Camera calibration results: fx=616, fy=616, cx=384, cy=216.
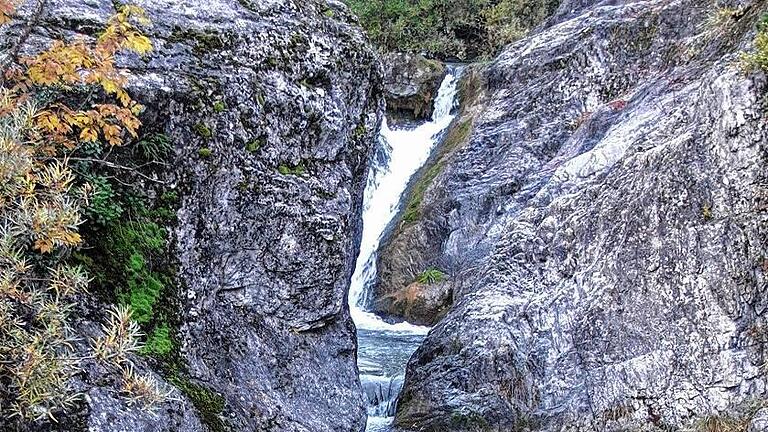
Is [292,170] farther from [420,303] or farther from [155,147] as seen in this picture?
[420,303]

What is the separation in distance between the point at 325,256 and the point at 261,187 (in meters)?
1.25

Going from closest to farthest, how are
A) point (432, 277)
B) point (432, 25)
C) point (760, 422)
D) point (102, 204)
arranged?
point (102, 204), point (760, 422), point (432, 277), point (432, 25)

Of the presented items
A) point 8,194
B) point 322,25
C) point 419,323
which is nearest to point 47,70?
point 8,194

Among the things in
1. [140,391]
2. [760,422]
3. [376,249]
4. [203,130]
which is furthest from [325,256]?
[376,249]

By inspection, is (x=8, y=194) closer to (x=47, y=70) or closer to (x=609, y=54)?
(x=47, y=70)

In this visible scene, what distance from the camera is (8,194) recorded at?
420 centimetres

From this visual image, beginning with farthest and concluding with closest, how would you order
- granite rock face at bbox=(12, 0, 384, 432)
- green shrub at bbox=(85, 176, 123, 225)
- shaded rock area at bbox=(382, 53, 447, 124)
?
shaded rock area at bbox=(382, 53, 447, 124) < granite rock face at bbox=(12, 0, 384, 432) < green shrub at bbox=(85, 176, 123, 225)

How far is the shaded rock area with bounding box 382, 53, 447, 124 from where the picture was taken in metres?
21.0

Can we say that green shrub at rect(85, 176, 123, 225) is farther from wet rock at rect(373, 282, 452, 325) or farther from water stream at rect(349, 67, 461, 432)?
wet rock at rect(373, 282, 452, 325)

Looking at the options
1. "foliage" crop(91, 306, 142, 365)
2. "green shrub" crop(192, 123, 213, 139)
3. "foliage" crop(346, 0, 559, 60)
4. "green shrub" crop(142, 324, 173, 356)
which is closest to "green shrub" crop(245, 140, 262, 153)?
"green shrub" crop(192, 123, 213, 139)

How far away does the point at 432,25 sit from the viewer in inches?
1099

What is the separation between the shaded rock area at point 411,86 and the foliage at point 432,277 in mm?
7676

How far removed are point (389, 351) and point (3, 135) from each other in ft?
29.0

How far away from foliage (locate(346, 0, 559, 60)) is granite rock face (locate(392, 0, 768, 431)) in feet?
55.3
